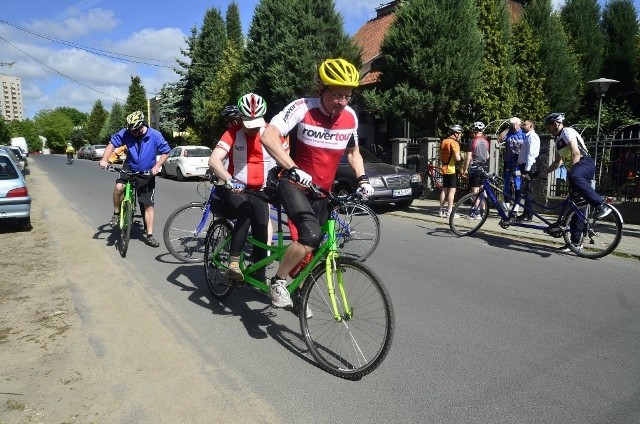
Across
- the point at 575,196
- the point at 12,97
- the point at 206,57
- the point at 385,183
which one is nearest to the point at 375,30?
the point at 206,57

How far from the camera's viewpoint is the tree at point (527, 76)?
69.1 feet

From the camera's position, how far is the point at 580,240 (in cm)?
702

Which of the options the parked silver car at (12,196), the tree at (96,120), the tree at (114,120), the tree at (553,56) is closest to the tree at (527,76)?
the tree at (553,56)

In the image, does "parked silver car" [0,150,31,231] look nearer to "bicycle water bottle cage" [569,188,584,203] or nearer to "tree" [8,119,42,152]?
"bicycle water bottle cage" [569,188,584,203]

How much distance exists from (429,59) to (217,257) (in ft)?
45.4

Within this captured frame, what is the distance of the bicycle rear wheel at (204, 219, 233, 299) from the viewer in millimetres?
4926

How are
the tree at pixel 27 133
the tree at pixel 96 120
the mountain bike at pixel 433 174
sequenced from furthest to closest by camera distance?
the tree at pixel 96 120 → the tree at pixel 27 133 → the mountain bike at pixel 433 174

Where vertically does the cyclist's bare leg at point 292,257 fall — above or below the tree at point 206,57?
below

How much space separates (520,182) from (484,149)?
67.9 inches

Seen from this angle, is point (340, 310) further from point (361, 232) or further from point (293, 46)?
point (293, 46)

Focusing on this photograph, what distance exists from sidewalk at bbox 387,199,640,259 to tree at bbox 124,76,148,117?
7241cm

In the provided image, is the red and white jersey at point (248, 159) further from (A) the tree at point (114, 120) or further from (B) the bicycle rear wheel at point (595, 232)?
(A) the tree at point (114, 120)

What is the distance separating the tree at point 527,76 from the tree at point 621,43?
697 centimetres

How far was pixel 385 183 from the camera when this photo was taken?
11719mm
